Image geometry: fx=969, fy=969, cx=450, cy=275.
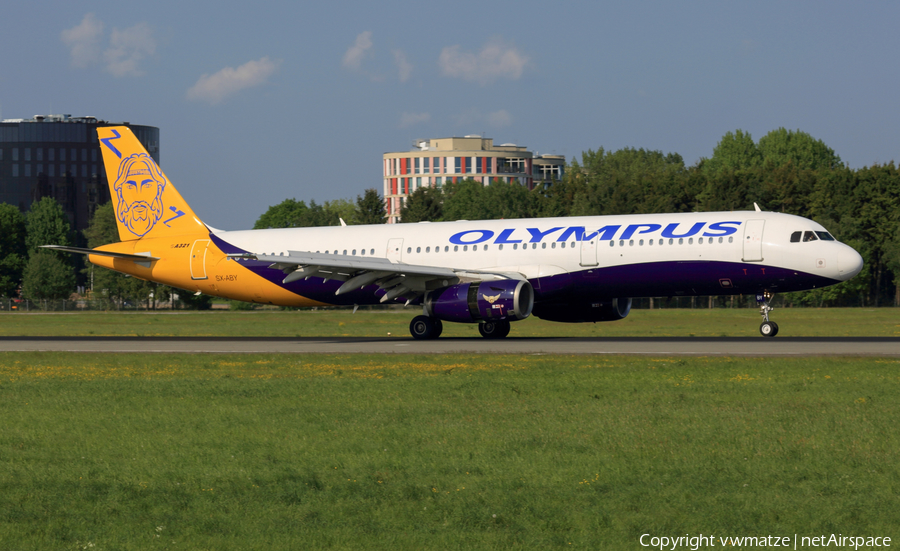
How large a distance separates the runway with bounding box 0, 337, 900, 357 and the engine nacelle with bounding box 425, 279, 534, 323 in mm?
931

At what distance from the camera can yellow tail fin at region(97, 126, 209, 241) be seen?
38688 mm

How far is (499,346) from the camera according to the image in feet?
96.9

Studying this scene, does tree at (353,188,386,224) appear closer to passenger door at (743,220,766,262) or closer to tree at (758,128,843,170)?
tree at (758,128,843,170)

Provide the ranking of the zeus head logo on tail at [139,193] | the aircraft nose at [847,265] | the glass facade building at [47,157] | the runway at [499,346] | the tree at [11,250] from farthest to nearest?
the glass facade building at [47,157]
the tree at [11,250]
the zeus head logo on tail at [139,193]
the aircraft nose at [847,265]
the runway at [499,346]

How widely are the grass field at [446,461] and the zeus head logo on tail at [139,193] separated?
2007cm

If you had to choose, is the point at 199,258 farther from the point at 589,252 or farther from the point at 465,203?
the point at 465,203

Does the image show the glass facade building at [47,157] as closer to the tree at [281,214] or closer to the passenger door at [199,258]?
the tree at [281,214]

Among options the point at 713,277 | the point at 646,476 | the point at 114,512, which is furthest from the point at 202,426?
the point at 713,277

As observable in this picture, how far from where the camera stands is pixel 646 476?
10398 mm

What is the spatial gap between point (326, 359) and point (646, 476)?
631 inches

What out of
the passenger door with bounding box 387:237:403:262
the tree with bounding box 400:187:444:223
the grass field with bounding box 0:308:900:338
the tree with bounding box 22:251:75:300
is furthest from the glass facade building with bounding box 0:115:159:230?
the passenger door with bounding box 387:237:403:262

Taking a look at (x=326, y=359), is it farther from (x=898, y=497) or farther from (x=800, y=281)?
(x=898, y=497)

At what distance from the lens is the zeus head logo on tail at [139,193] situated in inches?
1537

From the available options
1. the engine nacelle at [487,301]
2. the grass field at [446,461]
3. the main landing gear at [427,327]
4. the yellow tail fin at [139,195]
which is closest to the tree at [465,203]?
the yellow tail fin at [139,195]
